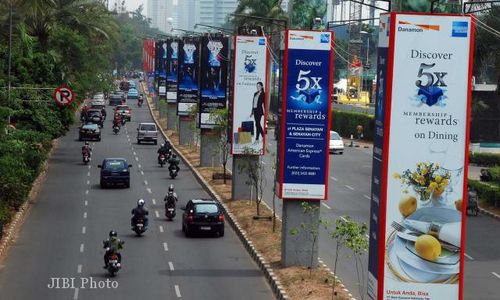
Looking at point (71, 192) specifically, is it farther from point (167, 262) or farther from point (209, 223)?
point (167, 262)

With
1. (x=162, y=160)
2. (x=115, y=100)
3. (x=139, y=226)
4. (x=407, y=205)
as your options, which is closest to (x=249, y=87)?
(x=139, y=226)

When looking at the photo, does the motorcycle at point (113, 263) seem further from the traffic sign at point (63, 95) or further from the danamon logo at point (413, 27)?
the traffic sign at point (63, 95)

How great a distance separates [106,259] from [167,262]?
3102mm

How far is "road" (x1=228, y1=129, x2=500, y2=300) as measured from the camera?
31.5 m

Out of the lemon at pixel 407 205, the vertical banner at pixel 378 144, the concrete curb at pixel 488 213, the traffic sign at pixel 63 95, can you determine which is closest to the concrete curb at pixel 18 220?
the traffic sign at pixel 63 95

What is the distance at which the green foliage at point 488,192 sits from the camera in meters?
47.7

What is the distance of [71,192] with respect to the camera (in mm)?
53938

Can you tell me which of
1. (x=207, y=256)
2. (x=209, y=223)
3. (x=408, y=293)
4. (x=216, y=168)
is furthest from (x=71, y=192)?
(x=408, y=293)

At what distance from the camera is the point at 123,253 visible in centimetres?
3669

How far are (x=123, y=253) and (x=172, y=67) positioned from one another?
47.3 meters

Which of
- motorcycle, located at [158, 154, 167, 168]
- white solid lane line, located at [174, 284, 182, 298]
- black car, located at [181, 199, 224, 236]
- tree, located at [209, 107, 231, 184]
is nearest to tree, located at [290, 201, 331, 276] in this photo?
white solid lane line, located at [174, 284, 182, 298]

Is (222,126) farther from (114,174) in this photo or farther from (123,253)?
(123,253)

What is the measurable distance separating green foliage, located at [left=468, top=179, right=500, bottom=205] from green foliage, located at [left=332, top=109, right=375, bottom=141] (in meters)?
34.7

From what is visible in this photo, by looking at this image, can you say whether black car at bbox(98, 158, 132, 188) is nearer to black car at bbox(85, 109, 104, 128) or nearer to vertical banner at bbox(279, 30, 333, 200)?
vertical banner at bbox(279, 30, 333, 200)
